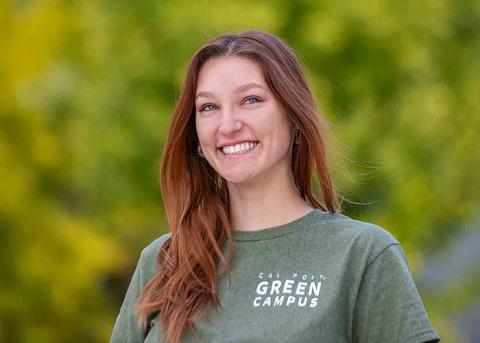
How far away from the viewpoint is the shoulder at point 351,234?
295 centimetres

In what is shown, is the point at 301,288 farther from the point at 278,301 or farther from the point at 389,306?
the point at 389,306

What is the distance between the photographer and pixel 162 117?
8.77m

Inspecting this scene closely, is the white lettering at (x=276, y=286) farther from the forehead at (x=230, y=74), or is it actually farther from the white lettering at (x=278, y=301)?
the forehead at (x=230, y=74)

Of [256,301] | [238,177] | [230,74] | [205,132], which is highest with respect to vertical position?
[230,74]

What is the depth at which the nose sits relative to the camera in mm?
3047

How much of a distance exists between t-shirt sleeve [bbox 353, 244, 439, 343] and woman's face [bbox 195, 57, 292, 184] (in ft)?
1.29

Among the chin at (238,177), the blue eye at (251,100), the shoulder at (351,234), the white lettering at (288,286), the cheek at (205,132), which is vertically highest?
the blue eye at (251,100)

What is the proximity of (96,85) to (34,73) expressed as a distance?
1480 millimetres

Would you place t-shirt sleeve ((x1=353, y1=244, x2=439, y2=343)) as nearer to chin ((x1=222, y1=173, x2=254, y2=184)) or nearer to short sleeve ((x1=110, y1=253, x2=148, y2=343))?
chin ((x1=222, y1=173, x2=254, y2=184))

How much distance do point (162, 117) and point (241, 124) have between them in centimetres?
576

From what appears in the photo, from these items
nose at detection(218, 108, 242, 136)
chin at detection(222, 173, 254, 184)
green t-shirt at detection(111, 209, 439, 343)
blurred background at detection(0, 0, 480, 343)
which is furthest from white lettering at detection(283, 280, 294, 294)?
blurred background at detection(0, 0, 480, 343)

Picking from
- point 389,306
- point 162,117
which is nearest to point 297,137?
point 389,306

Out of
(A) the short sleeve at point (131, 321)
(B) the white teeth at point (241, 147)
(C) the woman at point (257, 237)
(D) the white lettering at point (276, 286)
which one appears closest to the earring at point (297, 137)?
(C) the woman at point (257, 237)

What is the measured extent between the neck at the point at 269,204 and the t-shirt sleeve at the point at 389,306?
30 cm
